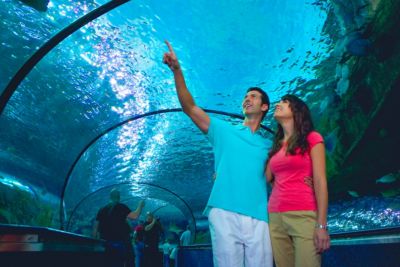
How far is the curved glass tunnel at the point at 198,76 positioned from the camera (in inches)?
249

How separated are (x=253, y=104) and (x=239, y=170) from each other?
0.68 metres

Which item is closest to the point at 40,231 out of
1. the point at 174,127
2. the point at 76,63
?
the point at 76,63

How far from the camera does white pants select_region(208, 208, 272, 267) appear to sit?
2.13 m

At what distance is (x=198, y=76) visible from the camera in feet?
27.2

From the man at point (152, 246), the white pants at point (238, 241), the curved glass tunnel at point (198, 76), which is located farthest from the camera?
the man at point (152, 246)

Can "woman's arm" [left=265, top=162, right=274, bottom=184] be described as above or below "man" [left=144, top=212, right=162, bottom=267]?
above

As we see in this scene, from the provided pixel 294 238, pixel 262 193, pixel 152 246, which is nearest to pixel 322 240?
pixel 294 238

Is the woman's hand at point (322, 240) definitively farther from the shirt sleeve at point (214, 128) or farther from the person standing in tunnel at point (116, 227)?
the person standing in tunnel at point (116, 227)

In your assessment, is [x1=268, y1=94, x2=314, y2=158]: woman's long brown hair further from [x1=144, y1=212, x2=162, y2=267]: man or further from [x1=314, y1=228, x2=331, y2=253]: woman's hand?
[x1=144, y1=212, x2=162, y2=267]: man

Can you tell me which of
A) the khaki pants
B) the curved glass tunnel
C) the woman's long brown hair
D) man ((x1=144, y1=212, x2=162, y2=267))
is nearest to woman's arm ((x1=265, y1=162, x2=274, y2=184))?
the woman's long brown hair

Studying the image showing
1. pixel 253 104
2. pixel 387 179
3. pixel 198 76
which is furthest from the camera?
pixel 198 76

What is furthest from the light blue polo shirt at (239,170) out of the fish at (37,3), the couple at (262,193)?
the fish at (37,3)

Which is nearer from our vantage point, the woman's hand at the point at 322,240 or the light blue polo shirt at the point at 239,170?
the woman's hand at the point at 322,240

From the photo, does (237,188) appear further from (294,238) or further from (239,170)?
(294,238)
